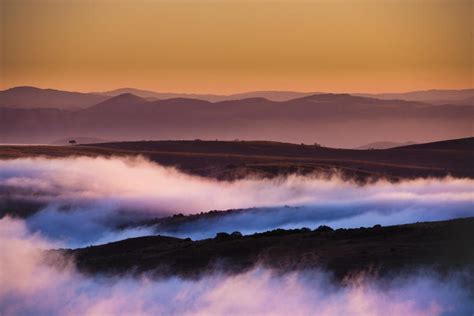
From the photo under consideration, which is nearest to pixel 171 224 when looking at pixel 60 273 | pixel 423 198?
pixel 423 198

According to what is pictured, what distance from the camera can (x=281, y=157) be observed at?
111m

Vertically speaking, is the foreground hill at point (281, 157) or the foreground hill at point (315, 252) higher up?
the foreground hill at point (281, 157)

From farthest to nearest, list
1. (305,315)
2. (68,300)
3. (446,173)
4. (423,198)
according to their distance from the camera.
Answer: (446,173), (423,198), (68,300), (305,315)

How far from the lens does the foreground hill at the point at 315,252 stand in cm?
3988

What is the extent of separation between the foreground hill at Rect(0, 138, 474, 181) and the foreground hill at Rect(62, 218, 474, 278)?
4744 cm

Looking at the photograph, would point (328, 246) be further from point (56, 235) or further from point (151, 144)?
point (151, 144)

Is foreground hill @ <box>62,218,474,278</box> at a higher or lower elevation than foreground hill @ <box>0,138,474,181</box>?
lower

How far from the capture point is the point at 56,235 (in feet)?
235

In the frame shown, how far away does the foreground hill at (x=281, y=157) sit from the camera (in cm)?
9700

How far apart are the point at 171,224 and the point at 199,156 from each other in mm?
40374

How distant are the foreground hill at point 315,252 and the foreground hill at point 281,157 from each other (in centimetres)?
4744

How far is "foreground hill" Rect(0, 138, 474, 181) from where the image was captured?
97.0m

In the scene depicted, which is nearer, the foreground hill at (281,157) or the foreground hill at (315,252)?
the foreground hill at (315,252)

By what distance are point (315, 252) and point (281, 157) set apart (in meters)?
68.0
